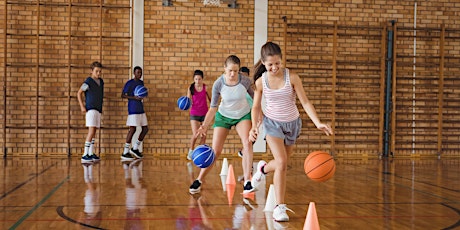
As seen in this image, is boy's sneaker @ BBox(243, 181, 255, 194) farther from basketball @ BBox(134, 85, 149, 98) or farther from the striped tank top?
basketball @ BBox(134, 85, 149, 98)

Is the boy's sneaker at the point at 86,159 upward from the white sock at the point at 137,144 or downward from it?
downward

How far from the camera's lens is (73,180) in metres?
7.10

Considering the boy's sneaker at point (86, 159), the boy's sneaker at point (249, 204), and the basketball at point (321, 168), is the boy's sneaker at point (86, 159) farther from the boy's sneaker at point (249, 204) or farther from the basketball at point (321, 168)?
the basketball at point (321, 168)

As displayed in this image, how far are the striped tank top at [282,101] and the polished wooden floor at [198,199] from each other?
0.87 m

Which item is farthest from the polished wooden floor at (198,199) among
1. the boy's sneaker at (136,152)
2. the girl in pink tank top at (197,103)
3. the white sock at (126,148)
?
the boy's sneaker at (136,152)

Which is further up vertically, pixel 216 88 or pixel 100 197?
pixel 216 88

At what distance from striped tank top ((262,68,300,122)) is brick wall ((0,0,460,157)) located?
22.7 ft

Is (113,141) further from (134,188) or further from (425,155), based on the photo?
(425,155)

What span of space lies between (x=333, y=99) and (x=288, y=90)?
7417 millimetres

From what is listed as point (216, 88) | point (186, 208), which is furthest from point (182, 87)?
point (186, 208)

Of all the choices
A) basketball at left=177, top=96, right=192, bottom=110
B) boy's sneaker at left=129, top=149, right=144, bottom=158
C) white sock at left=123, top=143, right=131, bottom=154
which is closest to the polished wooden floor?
basketball at left=177, top=96, right=192, bottom=110

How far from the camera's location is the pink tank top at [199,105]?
32.8 feet

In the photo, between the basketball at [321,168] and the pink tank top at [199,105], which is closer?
the basketball at [321,168]

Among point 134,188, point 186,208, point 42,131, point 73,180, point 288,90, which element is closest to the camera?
point 288,90
